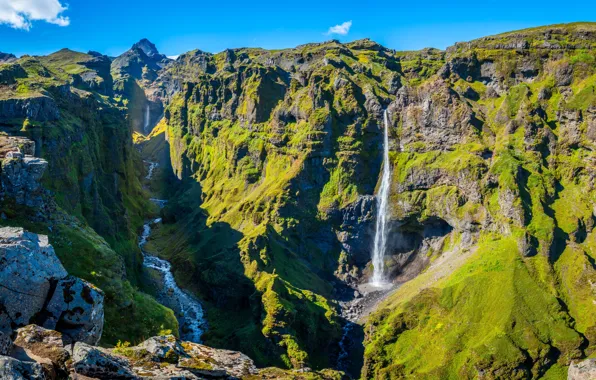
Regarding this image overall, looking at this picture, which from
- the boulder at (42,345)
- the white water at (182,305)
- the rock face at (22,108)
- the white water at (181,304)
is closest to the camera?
the boulder at (42,345)

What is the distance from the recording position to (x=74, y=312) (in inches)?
915

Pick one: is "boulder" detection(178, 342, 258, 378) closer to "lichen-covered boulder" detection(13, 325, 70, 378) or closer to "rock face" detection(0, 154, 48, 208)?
"lichen-covered boulder" detection(13, 325, 70, 378)

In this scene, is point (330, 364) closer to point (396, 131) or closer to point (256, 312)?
point (256, 312)

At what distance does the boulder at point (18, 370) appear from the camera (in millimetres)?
12141

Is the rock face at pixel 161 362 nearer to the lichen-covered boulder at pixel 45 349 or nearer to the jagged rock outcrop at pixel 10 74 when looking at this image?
the lichen-covered boulder at pixel 45 349

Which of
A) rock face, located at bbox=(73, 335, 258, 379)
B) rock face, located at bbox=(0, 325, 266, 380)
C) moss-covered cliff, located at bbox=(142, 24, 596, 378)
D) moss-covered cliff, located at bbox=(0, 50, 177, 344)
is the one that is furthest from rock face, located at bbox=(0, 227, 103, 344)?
moss-covered cliff, located at bbox=(142, 24, 596, 378)

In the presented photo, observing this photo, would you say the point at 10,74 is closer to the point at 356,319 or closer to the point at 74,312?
the point at 356,319

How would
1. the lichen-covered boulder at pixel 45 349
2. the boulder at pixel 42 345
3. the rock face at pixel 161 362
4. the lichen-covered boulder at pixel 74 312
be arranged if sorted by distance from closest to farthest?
the lichen-covered boulder at pixel 45 349 < the rock face at pixel 161 362 < the boulder at pixel 42 345 < the lichen-covered boulder at pixel 74 312

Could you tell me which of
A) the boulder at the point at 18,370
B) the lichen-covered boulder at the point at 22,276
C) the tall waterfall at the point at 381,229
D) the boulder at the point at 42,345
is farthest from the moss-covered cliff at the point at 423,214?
the boulder at the point at 18,370

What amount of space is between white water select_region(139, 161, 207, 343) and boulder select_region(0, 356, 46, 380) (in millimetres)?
79708

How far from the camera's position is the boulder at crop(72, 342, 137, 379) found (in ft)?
51.2

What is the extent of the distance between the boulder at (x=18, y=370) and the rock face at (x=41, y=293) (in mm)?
8907

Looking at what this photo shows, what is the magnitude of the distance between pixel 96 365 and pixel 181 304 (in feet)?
308

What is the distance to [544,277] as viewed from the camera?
303 feet
